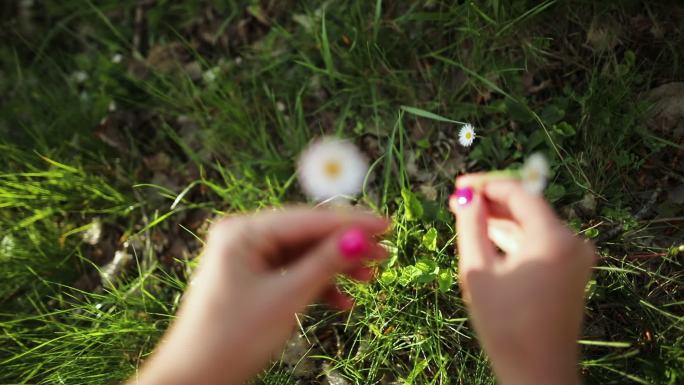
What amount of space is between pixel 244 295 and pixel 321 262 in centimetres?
16

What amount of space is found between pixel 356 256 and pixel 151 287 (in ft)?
3.20

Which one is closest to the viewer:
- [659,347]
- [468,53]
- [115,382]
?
[659,347]

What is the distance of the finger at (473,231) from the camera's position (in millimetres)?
1003

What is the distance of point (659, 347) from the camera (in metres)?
1.28

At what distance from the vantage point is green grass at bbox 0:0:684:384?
1403 millimetres

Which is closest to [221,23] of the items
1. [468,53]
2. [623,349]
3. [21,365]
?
[468,53]

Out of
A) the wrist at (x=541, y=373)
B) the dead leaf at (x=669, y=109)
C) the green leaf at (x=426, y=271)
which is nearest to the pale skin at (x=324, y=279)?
the wrist at (x=541, y=373)

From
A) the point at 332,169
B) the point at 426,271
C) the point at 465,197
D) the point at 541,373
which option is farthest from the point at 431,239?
the point at 541,373

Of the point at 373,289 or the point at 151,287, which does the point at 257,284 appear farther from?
the point at 151,287

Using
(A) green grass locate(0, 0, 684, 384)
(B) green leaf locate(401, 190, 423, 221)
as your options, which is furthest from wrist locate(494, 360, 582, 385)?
(B) green leaf locate(401, 190, 423, 221)

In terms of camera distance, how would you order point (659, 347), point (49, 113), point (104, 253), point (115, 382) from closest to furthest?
point (659, 347), point (115, 382), point (104, 253), point (49, 113)

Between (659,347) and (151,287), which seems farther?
(151,287)

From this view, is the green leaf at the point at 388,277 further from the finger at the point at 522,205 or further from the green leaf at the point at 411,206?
the finger at the point at 522,205

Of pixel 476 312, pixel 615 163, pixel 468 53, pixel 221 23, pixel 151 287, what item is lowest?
pixel 151 287
